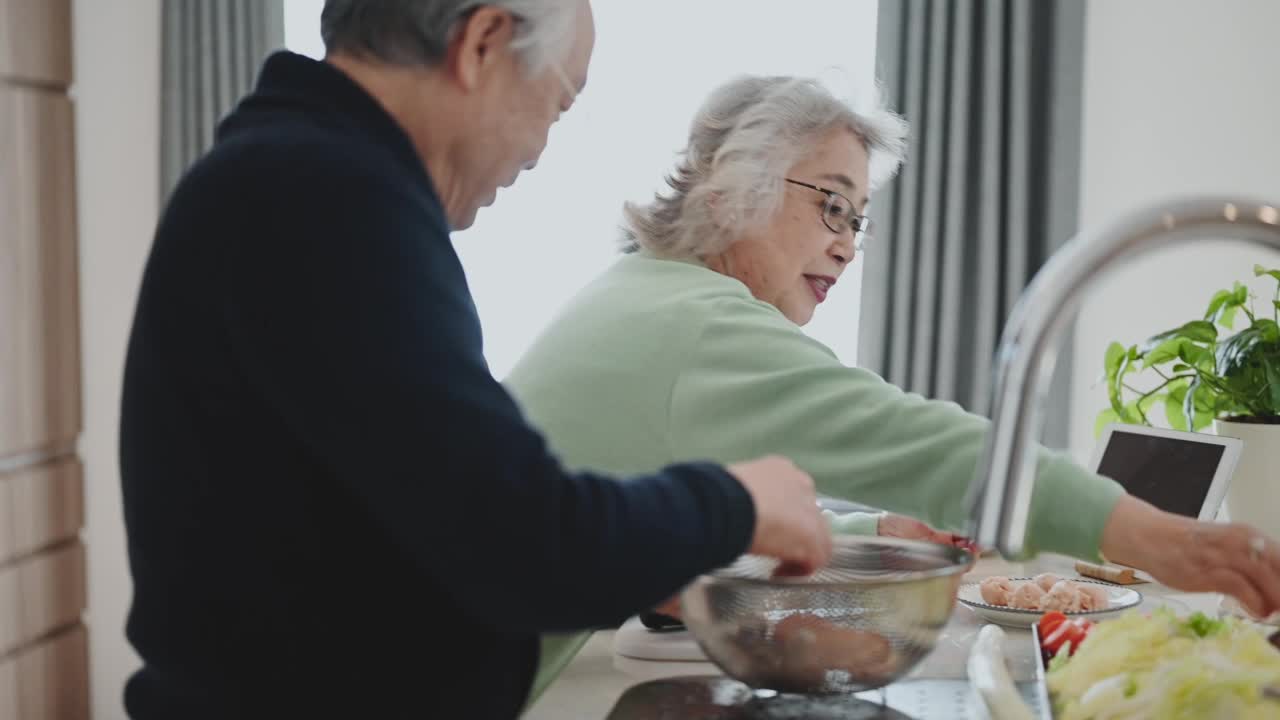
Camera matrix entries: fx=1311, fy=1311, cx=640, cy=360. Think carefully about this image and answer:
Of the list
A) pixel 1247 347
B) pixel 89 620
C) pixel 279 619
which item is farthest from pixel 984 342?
pixel 279 619

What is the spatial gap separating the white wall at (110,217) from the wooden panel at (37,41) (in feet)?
1.45

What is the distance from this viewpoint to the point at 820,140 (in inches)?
67.8

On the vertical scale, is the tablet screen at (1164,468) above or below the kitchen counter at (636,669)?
above

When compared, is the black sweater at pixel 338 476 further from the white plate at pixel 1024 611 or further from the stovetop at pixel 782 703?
the white plate at pixel 1024 611

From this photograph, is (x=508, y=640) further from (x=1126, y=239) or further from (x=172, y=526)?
(x=1126, y=239)

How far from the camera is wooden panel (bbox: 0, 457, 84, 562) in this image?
127 inches

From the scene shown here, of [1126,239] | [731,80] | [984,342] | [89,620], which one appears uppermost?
[731,80]

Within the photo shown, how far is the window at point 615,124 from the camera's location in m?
3.88

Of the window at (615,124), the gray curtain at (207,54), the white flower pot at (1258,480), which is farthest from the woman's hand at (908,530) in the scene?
the gray curtain at (207,54)

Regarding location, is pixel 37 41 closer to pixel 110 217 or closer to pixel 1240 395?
pixel 110 217

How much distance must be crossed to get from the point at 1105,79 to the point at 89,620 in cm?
340

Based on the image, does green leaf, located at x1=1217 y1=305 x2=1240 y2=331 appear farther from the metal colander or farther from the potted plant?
the metal colander

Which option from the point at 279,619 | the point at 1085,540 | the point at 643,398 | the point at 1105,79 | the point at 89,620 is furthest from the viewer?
the point at 89,620

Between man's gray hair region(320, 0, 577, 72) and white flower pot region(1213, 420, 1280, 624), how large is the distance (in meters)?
1.22
